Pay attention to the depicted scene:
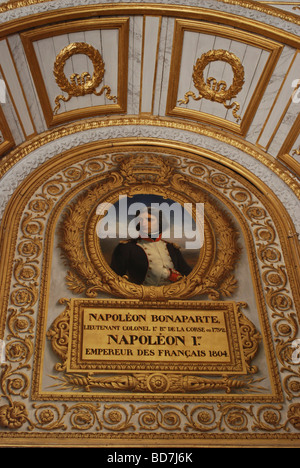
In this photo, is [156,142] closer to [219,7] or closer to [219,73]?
[219,73]

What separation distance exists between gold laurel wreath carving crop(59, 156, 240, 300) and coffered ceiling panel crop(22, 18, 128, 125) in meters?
0.98

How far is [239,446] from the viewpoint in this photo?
4770 millimetres

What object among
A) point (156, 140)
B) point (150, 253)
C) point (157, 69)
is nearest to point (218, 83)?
point (157, 69)

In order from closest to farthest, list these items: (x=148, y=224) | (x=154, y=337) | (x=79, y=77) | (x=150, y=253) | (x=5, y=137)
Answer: (x=154, y=337)
(x=150, y=253)
(x=148, y=224)
(x=5, y=137)
(x=79, y=77)

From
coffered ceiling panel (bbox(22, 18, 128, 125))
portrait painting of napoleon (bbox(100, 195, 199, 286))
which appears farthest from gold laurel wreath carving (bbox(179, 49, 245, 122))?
portrait painting of napoleon (bbox(100, 195, 199, 286))

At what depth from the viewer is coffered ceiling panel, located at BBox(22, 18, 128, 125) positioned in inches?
255

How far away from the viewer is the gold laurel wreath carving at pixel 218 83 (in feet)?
22.0

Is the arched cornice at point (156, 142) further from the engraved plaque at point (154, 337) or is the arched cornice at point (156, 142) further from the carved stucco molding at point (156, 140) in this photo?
the engraved plaque at point (154, 337)

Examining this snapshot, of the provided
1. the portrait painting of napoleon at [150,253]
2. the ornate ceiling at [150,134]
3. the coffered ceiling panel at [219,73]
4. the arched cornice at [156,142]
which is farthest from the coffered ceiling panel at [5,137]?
the coffered ceiling panel at [219,73]

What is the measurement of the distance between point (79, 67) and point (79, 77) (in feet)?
0.46

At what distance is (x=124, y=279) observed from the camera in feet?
19.6

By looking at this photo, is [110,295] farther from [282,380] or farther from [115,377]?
[282,380]

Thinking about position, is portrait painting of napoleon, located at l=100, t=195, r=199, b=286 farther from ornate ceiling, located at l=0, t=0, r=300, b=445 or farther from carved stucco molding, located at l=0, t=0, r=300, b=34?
carved stucco molding, located at l=0, t=0, r=300, b=34

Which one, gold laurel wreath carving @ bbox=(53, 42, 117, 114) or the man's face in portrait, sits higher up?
gold laurel wreath carving @ bbox=(53, 42, 117, 114)
